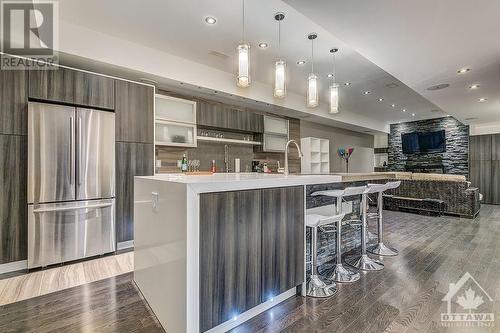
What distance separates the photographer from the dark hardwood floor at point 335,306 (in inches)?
70.0

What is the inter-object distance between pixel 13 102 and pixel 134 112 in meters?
1.30

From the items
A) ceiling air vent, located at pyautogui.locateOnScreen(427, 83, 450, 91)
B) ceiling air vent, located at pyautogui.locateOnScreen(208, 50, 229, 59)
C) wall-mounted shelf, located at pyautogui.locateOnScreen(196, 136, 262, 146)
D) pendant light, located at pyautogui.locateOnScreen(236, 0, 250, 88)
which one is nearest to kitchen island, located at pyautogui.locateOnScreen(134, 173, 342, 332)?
pendant light, located at pyautogui.locateOnScreen(236, 0, 250, 88)

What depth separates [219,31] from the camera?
3156 mm

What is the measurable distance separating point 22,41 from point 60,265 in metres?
2.77

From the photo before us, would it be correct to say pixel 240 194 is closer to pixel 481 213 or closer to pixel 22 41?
pixel 22 41

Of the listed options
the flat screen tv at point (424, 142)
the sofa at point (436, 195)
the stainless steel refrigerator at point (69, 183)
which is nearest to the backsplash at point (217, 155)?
the stainless steel refrigerator at point (69, 183)

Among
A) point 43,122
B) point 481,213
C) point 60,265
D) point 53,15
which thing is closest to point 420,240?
point 481,213

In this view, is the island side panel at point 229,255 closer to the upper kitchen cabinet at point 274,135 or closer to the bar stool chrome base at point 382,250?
the bar stool chrome base at point 382,250

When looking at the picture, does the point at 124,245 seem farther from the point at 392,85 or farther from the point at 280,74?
the point at 392,85

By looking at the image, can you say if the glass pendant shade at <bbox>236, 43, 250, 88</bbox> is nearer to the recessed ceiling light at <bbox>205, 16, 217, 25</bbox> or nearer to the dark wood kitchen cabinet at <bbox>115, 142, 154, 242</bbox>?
the recessed ceiling light at <bbox>205, 16, 217, 25</bbox>

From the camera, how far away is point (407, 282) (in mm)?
2471

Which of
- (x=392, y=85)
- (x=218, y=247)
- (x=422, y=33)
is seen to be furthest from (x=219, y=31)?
(x=392, y=85)

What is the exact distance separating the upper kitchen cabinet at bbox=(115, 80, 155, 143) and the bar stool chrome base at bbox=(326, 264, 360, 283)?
10.3ft

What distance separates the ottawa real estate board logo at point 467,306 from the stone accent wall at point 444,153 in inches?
320
